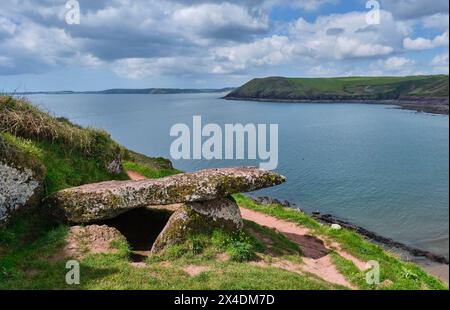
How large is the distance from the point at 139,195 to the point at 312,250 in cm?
968

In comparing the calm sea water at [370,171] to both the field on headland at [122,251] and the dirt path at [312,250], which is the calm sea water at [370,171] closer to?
the field on headland at [122,251]

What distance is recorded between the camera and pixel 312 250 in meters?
22.1

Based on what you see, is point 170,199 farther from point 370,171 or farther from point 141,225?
point 370,171

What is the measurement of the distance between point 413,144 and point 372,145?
8.69 metres

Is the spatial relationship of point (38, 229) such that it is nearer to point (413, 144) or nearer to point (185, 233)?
point (185, 233)

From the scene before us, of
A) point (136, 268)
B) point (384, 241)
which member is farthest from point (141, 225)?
point (384, 241)

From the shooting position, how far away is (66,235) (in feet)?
56.2

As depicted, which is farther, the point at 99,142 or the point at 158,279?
the point at 99,142

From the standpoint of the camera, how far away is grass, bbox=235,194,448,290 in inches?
730

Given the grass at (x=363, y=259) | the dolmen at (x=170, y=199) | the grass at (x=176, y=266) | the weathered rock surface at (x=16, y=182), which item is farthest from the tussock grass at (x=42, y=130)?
the grass at (x=363, y=259)

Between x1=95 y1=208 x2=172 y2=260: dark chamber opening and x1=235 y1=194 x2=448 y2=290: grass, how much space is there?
28.6 feet

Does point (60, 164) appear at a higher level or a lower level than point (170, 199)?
higher

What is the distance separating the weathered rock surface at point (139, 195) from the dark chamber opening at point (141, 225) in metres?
1.27
